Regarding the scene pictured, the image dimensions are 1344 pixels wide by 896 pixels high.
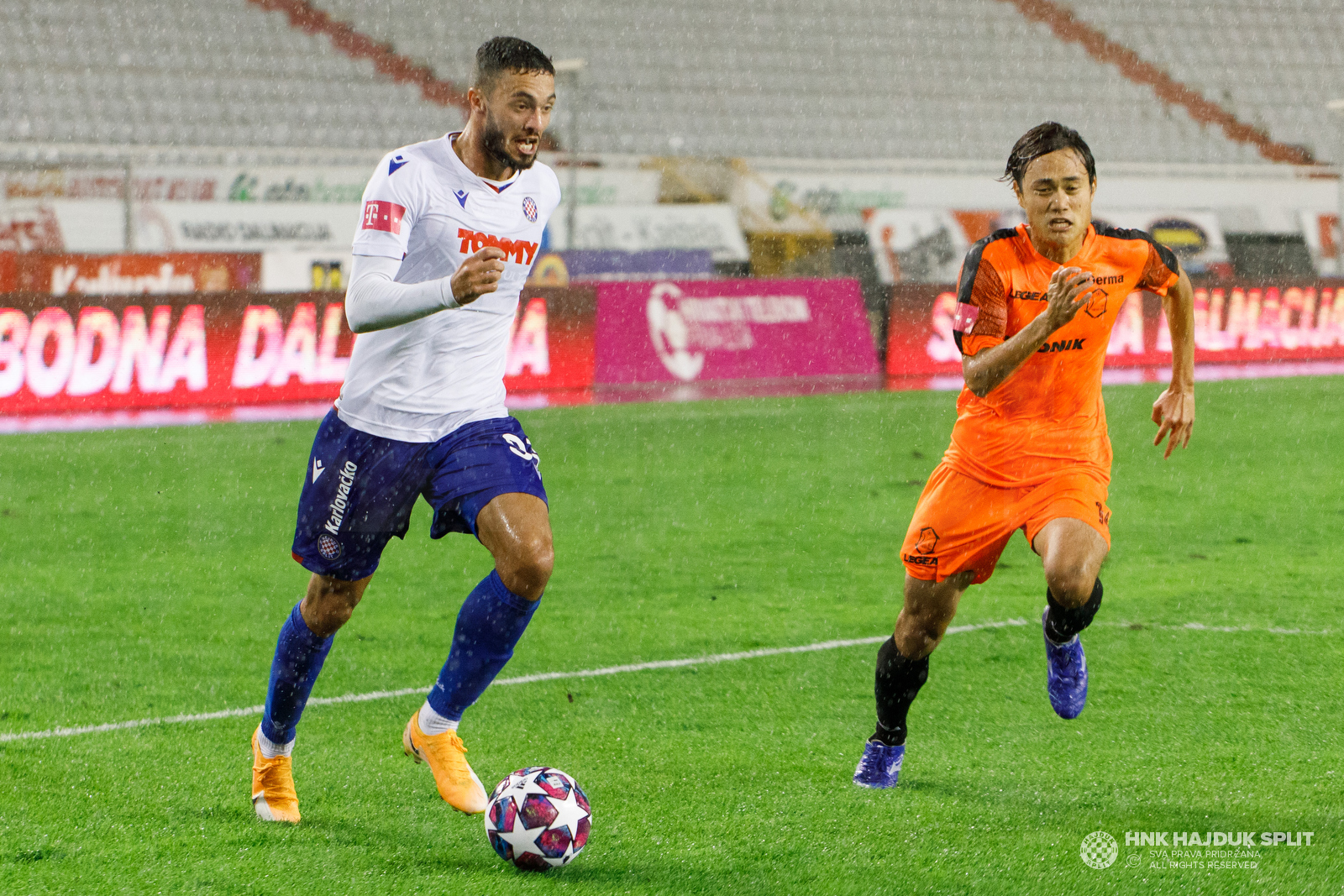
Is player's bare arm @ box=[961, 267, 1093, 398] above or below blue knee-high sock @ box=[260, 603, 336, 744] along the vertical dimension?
above

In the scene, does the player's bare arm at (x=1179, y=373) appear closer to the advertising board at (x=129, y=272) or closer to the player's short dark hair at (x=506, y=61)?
the player's short dark hair at (x=506, y=61)

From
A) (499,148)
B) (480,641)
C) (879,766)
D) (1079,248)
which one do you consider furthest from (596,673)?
(1079,248)

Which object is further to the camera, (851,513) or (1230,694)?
(851,513)

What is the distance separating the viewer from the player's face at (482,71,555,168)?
145 inches

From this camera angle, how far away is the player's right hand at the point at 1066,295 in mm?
3387

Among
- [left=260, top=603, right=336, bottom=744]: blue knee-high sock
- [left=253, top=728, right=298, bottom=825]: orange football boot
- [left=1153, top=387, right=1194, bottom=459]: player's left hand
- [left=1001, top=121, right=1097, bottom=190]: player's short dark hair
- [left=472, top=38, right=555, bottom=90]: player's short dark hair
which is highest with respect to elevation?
[left=472, top=38, right=555, bottom=90]: player's short dark hair

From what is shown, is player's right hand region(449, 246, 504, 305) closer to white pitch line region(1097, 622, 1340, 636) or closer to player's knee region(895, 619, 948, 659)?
player's knee region(895, 619, 948, 659)

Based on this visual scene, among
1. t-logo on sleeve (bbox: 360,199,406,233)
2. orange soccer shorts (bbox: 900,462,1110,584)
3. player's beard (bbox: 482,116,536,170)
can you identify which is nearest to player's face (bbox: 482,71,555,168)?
player's beard (bbox: 482,116,536,170)

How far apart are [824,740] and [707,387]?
414 inches

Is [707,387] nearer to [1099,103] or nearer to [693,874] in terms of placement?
[693,874]

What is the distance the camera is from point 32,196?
1811cm

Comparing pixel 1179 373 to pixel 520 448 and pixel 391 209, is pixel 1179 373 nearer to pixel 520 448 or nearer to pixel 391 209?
pixel 520 448

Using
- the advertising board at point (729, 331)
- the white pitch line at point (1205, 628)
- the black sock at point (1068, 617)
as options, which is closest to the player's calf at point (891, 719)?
the black sock at point (1068, 617)

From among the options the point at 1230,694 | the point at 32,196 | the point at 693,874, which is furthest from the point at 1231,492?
the point at 32,196
